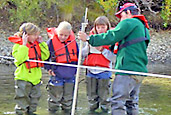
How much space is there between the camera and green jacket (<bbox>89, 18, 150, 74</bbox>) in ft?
18.1

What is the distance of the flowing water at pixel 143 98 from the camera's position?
24.3ft

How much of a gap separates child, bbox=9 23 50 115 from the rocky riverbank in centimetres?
772

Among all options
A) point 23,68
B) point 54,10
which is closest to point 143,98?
point 23,68

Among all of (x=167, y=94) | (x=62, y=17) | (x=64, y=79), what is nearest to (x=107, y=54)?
(x=64, y=79)

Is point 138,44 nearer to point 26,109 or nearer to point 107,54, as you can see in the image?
point 107,54

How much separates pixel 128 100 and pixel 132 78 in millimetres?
604

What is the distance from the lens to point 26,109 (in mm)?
6801

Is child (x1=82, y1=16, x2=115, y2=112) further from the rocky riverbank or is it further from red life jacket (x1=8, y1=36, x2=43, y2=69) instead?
the rocky riverbank

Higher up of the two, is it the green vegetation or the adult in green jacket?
the green vegetation

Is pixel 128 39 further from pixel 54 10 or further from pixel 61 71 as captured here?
pixel 54 10

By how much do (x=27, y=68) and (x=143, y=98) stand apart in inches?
127

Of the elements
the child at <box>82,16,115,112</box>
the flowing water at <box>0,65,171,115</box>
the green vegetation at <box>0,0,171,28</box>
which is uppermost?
the green vegetation at <box>0,0,171,28</box>

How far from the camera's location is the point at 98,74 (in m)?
Result: 7.33

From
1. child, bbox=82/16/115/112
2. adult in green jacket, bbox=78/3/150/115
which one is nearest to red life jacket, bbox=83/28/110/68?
child, bbox=82/16/115/112
